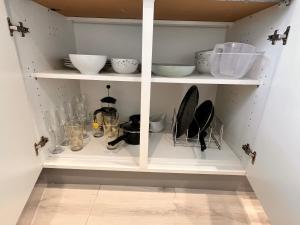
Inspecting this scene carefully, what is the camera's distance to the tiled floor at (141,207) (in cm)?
77

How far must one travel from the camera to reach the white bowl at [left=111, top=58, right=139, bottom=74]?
0.78 metres

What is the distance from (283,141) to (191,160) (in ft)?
1.34

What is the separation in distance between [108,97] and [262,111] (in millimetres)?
791

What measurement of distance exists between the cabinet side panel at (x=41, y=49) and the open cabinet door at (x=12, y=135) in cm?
5

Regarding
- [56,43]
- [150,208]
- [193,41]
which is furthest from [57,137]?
[193,41]

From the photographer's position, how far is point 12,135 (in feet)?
1.92

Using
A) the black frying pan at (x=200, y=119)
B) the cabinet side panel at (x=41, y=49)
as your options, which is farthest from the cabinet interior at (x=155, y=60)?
the black frying pan at (x=200, y=119)

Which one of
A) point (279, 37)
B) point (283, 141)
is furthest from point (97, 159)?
point (279, 37)

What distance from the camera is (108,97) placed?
1123 millimetres

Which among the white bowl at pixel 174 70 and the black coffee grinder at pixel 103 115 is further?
the black coffee grinder at pixel 103 115

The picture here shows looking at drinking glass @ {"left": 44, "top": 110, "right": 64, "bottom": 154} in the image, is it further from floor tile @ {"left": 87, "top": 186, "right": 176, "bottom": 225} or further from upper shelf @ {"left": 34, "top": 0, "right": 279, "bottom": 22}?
upper shelf @ {"left": 34, "top": 0, "right": 279, "bottom": 22}

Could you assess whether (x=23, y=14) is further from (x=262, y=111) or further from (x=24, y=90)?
(x=262, y=111)

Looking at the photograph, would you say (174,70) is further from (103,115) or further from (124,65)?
(103,115)

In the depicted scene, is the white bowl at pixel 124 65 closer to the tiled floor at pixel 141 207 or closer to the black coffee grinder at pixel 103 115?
the black coffee grinder at pixel 103 115
